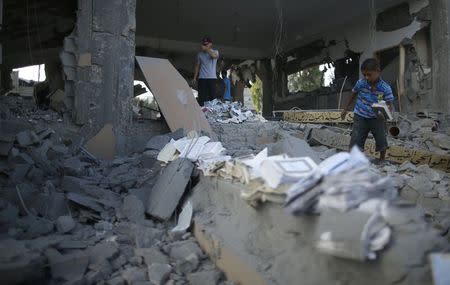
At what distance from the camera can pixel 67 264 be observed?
8.66 ft

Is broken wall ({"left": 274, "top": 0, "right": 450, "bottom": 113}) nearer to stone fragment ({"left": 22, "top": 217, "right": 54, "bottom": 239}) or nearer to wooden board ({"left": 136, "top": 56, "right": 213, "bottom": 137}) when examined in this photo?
wooden board ({"left": 136, "top": 56, "right": 213, "bottom": 137})

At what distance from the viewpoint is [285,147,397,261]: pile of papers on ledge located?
5.25 feet

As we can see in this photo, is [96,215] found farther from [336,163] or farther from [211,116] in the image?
[211,116]

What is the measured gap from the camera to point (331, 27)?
11938 mm

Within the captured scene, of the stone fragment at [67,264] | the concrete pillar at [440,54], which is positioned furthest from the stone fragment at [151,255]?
the concrete pillar at [440,54]

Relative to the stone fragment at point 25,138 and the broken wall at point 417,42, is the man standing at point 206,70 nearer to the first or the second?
the stone fragment at point 25,138

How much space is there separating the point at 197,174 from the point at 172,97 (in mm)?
2314

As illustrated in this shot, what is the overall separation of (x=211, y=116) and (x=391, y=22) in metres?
6.16

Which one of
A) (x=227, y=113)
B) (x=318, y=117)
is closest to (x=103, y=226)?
(x=227, y=113)

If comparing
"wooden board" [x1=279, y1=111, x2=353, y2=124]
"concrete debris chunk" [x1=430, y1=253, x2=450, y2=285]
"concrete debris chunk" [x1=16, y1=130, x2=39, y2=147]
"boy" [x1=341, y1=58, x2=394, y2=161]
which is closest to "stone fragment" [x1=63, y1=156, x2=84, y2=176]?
"concrete debris chunk" [x1=16, y1=130, x2=39, y2=147]

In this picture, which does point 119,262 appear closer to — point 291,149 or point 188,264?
point 188,264

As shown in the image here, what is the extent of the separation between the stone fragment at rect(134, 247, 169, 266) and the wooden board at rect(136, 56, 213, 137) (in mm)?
2784

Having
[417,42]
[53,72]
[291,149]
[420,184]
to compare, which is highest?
[417,42]

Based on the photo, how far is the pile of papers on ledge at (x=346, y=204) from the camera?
63.1 inches
